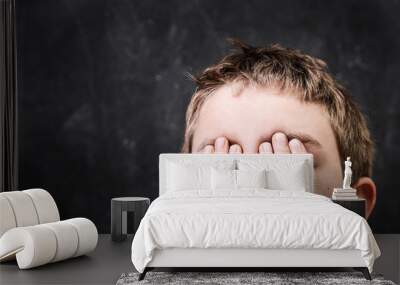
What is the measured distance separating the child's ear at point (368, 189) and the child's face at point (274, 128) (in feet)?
1.31

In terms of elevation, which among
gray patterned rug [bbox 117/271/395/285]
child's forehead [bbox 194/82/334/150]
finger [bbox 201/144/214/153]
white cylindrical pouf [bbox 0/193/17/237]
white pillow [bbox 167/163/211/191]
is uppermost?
child's forehead [bbox 194/82/334/150]

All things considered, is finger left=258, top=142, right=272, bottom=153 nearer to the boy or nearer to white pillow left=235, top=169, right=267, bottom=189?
the boy

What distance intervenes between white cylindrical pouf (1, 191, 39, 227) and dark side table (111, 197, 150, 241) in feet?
3.81

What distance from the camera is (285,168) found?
6488 mm

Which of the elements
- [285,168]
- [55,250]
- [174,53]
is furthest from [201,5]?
[55,250]

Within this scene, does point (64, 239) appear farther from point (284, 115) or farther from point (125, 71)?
point (284, 115)

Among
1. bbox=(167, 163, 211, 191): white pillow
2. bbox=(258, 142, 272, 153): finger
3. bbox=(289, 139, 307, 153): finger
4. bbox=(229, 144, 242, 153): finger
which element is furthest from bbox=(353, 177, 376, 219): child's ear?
bbox=(167, 163, 211, 191): white pillow

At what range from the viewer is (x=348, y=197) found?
641cm

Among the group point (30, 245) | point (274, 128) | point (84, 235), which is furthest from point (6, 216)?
point (274, 128)

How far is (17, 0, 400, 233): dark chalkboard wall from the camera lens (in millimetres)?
7340

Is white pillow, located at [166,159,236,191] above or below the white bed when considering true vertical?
above

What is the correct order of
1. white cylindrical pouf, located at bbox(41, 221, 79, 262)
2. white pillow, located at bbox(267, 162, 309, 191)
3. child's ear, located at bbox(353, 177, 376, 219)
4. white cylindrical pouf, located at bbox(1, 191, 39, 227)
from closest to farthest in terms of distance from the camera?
white cylindrical pouf, located at bbox(41, 221, 79, 262)
white cylindrical pouf, located at bbox(1, 191, 39, 227)
white pillow, located at bbox(267, 162, 309, 191)
child's ear, located at bbox(353, 177, 376, 219)

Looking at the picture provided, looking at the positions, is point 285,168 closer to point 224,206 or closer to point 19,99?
point 224,206

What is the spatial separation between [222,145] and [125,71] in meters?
1.40
